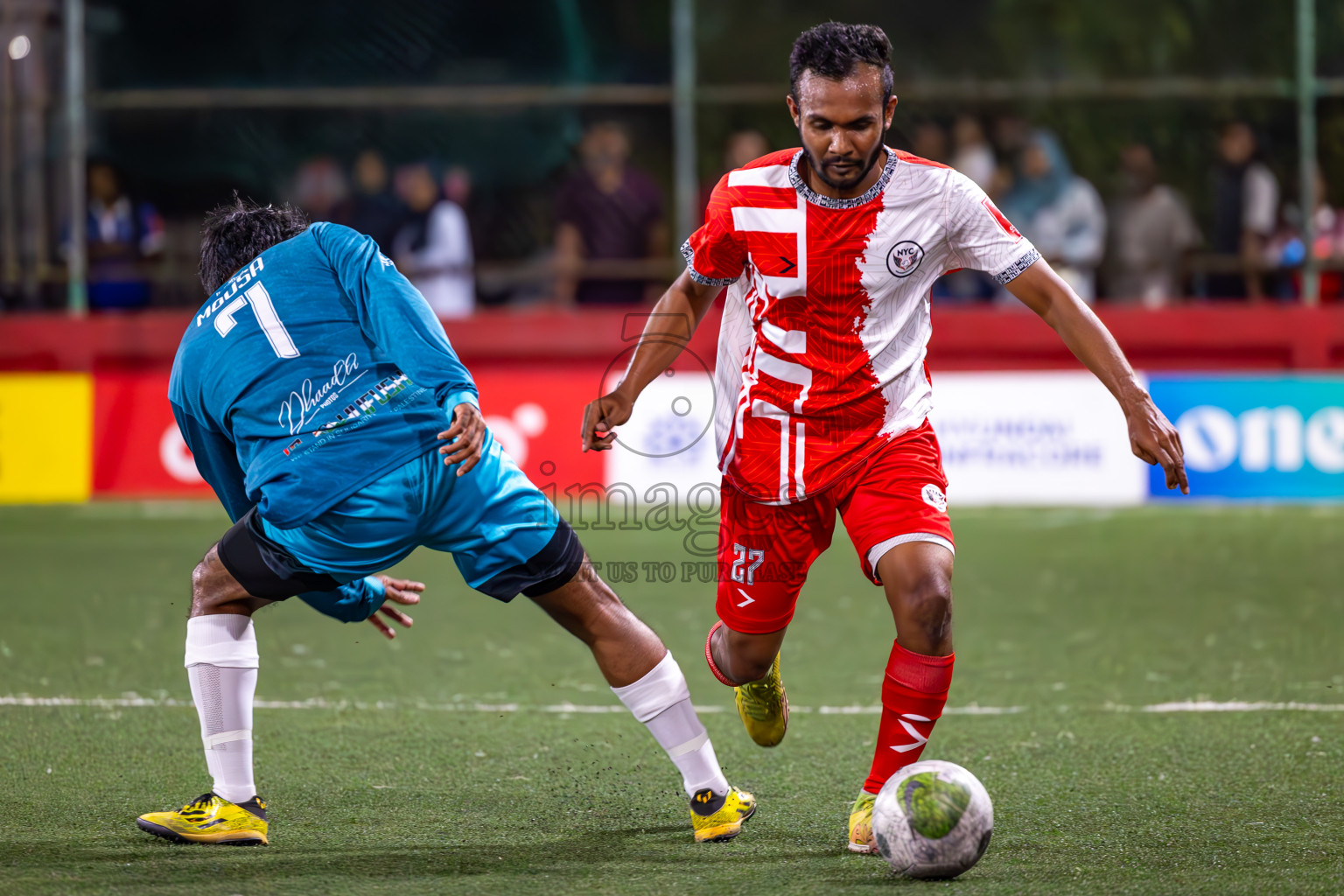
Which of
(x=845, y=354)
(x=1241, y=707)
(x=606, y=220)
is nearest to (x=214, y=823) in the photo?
(x=845, y=354)

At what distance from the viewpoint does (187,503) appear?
12.0m

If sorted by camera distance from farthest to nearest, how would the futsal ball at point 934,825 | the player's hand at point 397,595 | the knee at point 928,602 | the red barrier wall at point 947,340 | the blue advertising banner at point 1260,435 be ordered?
1. the red barrier wall at point 947,340
2. the blue advertising banner at point 1260,435
3. the player's hand at point 397,595
4. the knee at point 928,602
5. the futsal ball at point 934,825

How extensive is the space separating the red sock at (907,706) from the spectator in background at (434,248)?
9721 millimetres

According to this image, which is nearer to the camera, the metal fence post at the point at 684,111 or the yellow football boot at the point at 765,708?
the yellow football boot at the point at 765,708

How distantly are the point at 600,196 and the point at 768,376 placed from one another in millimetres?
9645

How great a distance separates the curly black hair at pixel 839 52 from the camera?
4.09 m

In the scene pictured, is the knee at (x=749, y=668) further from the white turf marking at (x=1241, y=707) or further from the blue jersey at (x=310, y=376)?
the white turf marking at (x=1241, y=707)

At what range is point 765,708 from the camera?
4.85 metres

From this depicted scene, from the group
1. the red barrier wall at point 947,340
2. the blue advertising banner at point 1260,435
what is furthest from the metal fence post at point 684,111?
the blue advertising banner at point 1260,435

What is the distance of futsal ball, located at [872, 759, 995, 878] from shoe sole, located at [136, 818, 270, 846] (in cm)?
159

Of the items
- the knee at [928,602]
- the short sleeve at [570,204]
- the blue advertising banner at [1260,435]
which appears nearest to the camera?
the knee at [928,602]

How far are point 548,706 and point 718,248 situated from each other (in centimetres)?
225

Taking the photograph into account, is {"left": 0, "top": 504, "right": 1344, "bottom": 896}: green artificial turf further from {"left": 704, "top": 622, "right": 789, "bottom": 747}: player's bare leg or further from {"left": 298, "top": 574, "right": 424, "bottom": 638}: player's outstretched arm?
{"left": 298, "top": 574, "right": 424, "bottom": 638}: player's outstretched arm

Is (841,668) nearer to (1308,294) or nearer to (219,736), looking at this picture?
(219,736)
